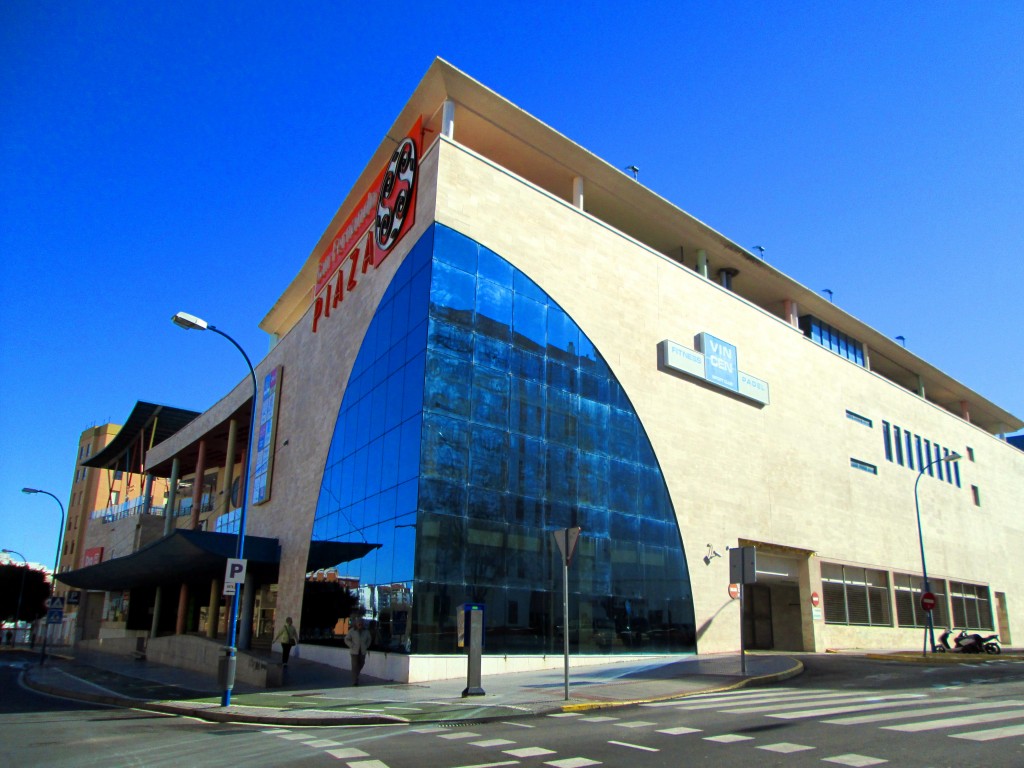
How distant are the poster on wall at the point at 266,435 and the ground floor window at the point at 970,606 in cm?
3922

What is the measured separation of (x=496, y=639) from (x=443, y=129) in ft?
52.3

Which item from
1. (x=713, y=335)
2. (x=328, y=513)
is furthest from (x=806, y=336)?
(x=328, y=513)

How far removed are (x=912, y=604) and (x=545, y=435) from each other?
28.0 metres

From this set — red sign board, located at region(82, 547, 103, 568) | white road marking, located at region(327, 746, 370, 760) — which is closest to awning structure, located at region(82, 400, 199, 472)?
red sign board, located at region(82, 547, 103, 568)

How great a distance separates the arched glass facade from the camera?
2014 centimetres

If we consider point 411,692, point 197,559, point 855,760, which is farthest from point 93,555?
point 855,760

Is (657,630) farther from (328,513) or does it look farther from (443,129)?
(443,129)

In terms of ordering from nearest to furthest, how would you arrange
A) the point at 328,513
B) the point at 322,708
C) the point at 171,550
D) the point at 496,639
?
1. the point at 322,708
2. the point at 496,639
3. the point at 328,513
4. the point at 171,550

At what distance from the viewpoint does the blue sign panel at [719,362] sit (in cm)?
3030

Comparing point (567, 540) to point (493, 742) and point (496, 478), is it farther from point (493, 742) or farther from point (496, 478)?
point (496, 478)

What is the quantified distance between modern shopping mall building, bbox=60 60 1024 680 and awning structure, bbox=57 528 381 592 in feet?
0.56

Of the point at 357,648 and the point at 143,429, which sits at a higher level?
the point at 143,429

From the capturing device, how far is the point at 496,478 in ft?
70.1

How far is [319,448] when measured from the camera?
3075cm
